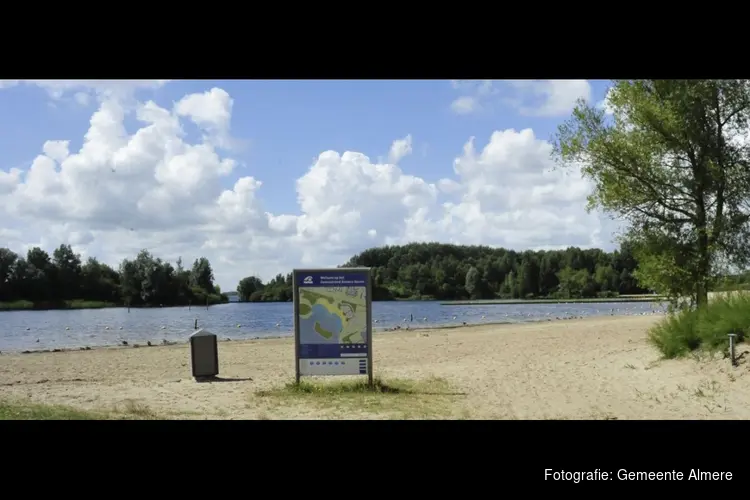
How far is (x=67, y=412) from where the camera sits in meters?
8.95

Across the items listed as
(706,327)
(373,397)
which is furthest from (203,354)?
(706,327)

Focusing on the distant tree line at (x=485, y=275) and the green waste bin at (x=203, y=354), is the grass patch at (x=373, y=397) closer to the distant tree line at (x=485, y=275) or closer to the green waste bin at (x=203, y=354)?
the green waste bin at (x=203, y=354)

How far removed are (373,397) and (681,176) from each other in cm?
873

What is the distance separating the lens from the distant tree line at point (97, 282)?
2712 inches

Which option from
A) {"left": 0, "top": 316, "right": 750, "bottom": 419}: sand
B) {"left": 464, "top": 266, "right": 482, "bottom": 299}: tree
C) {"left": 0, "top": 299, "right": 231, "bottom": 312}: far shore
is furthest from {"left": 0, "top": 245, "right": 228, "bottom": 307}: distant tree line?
{"left": 0, "top": 316, "right": 750, "bottom": 419}: sand

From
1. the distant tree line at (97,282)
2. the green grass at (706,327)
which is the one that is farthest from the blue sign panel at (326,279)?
the distant tree line at (97,282)

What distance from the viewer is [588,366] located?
14328 millimetres

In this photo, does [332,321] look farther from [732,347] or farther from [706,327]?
[706,327]

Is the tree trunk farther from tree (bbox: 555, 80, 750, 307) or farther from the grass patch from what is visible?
the grass patch

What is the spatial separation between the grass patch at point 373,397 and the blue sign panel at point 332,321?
31 cm

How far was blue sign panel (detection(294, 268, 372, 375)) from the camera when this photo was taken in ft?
36.1

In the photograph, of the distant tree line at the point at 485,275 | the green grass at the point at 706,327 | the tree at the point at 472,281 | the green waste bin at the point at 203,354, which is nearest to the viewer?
the green grass at the point at 706,327
